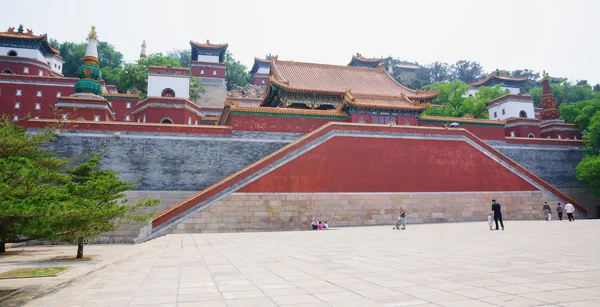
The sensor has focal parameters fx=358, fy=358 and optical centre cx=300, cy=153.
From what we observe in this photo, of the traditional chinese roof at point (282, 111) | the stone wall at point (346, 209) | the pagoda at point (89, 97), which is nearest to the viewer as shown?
the stone wall at point (346, 209)

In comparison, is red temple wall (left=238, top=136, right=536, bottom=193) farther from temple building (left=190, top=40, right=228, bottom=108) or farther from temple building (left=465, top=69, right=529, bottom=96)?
temple building (left=190, top=40, right=228, bottom=108)

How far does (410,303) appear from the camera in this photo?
12.0 feet

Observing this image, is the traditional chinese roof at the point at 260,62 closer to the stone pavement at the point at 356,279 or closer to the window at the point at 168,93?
the window at the point at 168,93

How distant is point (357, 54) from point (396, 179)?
42346 mm

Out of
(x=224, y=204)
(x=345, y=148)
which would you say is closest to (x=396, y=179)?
(x=345, y=148)

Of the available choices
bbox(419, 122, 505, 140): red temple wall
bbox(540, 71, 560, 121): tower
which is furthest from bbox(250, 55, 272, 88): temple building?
bbox(540, 71, 560, 121): tower

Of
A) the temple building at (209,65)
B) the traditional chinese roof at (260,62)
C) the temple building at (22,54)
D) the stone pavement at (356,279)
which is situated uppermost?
the traditional chinese roof at (260,62)

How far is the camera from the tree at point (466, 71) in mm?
67688

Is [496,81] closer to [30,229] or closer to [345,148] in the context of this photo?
[345,148]

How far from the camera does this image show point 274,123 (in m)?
19.9

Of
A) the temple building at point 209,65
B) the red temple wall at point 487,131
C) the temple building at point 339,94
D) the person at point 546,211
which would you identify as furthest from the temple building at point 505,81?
the temple building at point 209,65

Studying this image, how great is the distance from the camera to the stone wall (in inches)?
599

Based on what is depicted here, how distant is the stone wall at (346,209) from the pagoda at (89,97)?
39.6ft

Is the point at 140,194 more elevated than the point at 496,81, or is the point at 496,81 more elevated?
the point at 496,81
